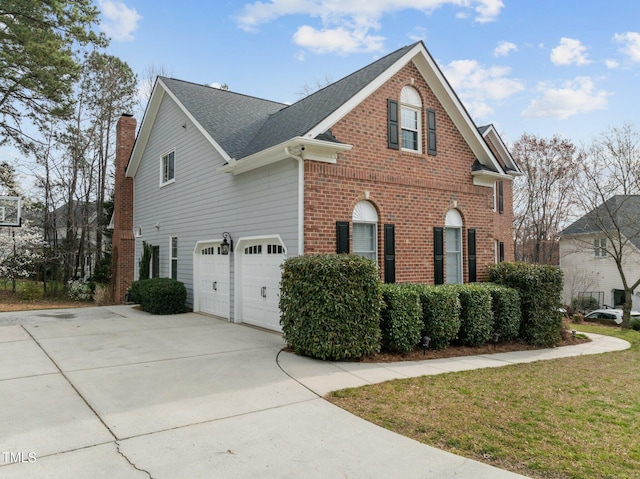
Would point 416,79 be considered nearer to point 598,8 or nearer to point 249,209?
point 598,8

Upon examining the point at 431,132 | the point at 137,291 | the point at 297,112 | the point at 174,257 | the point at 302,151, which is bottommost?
the point at 137,291

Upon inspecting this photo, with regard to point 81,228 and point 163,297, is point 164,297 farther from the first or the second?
point 81,228

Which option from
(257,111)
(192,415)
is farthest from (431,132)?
(192,415)

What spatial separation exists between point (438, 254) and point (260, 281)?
4609mm

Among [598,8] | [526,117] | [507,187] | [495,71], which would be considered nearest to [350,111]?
[598,8]

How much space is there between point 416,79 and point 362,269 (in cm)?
605

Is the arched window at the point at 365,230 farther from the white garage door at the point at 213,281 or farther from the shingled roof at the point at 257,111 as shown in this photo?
the white garage door at the point at 213,281

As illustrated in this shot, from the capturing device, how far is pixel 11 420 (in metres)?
4.61

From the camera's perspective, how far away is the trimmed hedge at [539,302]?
10.4m

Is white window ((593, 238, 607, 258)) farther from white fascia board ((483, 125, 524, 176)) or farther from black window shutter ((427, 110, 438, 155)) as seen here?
black window shutter ((427, 110, 438, 155))

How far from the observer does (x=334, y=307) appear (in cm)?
744

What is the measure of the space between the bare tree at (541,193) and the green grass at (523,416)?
2946 centimetres

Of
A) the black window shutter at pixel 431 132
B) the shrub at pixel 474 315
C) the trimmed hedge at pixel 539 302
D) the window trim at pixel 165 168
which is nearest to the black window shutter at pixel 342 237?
the shrub at pixel 474 315

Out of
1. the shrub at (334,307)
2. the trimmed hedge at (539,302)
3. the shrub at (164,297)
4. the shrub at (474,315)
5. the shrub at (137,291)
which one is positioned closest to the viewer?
the shrub at (334,307)
